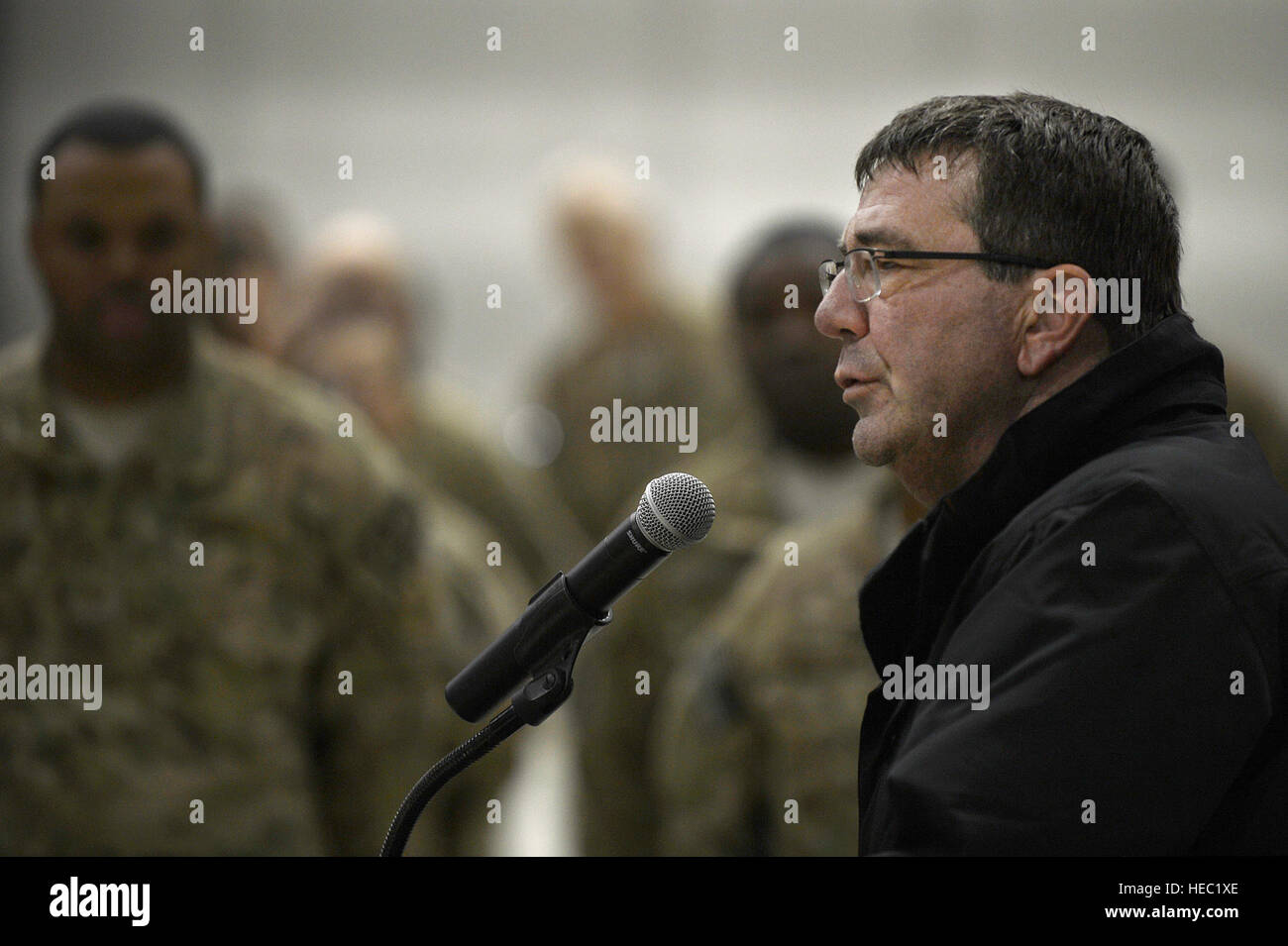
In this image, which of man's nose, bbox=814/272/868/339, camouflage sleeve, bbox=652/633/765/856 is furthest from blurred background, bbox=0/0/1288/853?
man's nose, bbox=814/272/868/339

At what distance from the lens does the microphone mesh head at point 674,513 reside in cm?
127

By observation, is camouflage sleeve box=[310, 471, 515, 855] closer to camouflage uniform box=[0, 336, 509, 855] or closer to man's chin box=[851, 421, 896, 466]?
camouflage uniform box=[0, 336, 509, 855]

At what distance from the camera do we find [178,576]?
9.60ft

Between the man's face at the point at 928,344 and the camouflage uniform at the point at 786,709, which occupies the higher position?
the man's face at the point at 928,344

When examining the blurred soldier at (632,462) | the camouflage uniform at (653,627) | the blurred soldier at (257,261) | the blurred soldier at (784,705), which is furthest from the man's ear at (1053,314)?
the blurred soldier at (257,261)

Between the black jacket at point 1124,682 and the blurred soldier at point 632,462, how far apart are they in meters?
2.37

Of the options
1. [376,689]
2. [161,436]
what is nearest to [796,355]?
[376,689]

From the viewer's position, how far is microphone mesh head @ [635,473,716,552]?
127 cm

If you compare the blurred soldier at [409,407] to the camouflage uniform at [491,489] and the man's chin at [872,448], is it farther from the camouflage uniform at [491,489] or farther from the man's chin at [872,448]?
the man's chin at [872,448]

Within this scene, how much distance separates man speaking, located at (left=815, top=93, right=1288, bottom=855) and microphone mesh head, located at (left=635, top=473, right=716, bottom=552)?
22cm

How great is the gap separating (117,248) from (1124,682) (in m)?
2.41

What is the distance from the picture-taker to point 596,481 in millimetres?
4562
